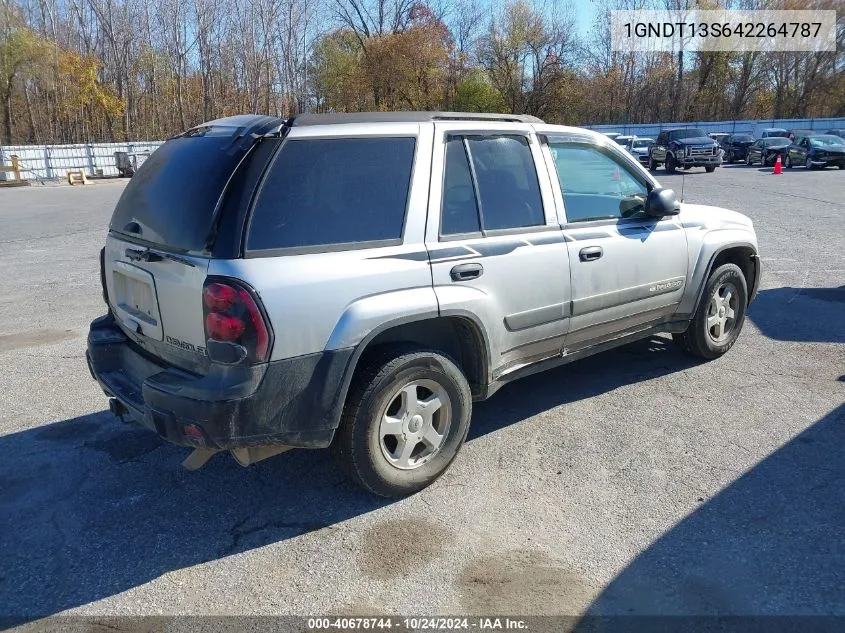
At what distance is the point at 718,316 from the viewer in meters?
5.50

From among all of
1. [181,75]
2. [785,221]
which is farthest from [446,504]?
[181,75]

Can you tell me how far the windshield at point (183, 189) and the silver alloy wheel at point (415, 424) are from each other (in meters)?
1.28

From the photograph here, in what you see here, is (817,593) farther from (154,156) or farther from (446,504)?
(154,156)

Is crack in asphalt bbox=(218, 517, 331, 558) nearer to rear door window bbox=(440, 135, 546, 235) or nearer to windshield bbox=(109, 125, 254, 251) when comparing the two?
windshield bbox=(109, 125, 254, 251)

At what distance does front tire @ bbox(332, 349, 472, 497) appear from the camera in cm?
338

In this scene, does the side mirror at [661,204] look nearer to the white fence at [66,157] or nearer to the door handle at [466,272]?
the door handle at [466,272]

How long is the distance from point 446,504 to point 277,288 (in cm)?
147

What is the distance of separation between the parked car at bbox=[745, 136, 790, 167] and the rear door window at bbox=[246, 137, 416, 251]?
32.0m

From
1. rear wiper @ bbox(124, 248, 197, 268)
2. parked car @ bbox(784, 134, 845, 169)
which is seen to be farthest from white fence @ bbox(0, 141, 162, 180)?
rear wiper @ bbox(124, 248, 197, 268)

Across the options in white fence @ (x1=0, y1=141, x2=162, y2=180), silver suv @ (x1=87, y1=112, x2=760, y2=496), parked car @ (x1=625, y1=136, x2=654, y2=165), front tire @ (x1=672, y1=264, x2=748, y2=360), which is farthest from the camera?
white fence @ (x1=0, y1=141, x2=162, y2=180)

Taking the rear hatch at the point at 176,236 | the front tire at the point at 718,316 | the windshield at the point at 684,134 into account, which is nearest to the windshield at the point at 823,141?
the windshield at the point at 684,134

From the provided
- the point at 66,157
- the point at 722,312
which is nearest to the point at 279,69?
the point at 66,157

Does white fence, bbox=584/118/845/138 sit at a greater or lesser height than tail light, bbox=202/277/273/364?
greater

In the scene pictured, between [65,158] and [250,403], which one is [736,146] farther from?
[250,403]
